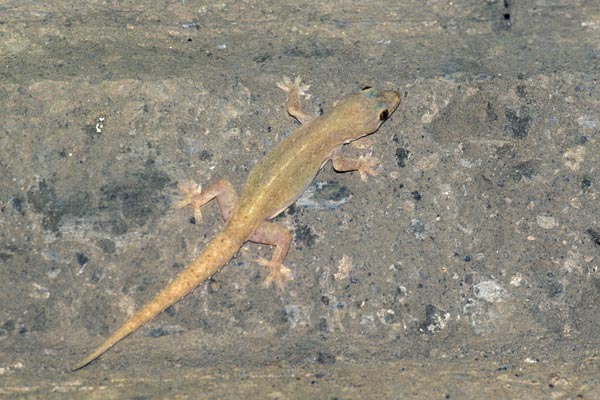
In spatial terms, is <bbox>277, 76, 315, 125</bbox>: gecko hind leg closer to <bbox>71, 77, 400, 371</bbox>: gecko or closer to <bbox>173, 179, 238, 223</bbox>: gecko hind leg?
<bbox>71, 77, 400, 371</bbox>: gecko

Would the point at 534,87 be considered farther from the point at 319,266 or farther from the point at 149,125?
the point at 149,125

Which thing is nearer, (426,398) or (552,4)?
(426,398)

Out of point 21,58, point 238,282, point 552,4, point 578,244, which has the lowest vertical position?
point 238,282

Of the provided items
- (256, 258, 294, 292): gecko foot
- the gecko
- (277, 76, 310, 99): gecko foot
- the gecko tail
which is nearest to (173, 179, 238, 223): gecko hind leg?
the gecko

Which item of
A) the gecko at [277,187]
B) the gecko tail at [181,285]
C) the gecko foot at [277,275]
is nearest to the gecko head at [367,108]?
the gecko at [277,187]

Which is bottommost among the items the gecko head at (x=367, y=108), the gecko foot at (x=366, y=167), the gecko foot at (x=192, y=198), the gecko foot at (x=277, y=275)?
the gecko foot at (x=277, y=275)

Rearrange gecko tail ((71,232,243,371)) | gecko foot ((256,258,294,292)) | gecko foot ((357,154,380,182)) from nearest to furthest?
gecko tail ((71,232,243,371))
gecko foot ((256,258,294,292))
gecko foot ((357,154,380,182))

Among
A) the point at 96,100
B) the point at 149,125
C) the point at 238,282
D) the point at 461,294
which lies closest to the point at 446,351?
the point at 461,294

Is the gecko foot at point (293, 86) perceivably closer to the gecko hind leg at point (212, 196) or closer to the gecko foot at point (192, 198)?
the gecko hind leg at point (212, 196)
